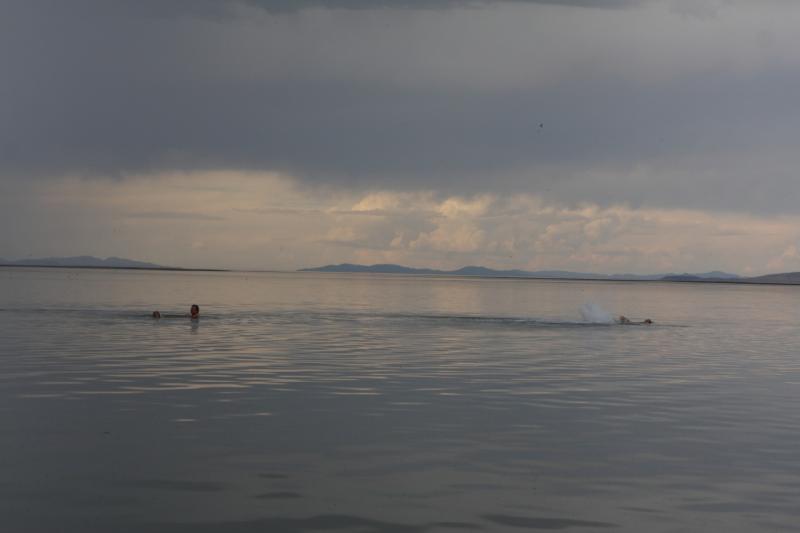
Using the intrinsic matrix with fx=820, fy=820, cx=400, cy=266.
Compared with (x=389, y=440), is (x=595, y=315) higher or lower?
higher

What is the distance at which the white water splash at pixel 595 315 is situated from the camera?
69.0m

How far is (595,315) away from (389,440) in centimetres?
5272

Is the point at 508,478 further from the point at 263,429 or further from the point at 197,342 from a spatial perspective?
the point at 197,342

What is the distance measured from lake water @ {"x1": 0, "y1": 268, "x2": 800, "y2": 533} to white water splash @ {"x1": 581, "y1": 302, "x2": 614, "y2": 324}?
1098 inches

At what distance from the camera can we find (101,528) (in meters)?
12.8

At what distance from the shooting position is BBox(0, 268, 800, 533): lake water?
13.9 metres

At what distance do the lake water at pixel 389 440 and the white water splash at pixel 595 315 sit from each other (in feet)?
91.5

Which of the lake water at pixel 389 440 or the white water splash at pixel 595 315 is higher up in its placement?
the white water splash at pixel 595 315

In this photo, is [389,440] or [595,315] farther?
[595,315]

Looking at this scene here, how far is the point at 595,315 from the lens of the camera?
228ft

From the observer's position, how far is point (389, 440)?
19.5m

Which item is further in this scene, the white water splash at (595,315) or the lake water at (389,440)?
the white water splash at (595,315)

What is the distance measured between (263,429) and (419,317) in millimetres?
53548

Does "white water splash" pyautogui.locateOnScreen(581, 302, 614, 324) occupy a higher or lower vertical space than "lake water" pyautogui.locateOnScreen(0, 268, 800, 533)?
higher
